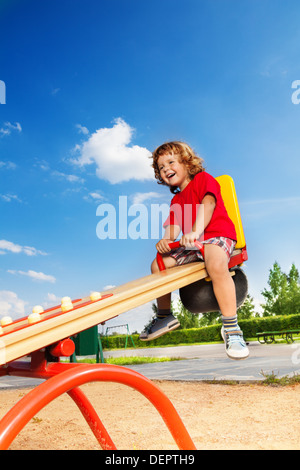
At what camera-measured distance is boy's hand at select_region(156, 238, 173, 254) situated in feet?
7.02

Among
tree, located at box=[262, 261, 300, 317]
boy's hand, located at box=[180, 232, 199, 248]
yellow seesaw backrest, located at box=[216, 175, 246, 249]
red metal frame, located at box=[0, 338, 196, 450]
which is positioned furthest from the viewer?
tree, located at box=[262, 261, 300, 317]

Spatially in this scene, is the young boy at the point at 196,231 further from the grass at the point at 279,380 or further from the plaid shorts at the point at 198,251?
the grass at the point at 279,380

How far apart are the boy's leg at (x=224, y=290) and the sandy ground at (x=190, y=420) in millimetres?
1751

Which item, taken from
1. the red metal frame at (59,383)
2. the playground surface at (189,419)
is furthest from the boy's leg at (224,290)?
the playground surface at (189,419)

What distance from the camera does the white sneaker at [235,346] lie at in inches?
74.5

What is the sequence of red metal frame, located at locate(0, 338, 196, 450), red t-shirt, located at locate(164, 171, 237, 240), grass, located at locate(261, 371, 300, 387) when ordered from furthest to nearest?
1. grass, located at locate(261, 371, 300, 387)
2. red t-shirt, located at locate(164, 171, 237, 240)
3. red metal frame, located at locate(0, 338, 196, 450)

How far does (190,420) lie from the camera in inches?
162

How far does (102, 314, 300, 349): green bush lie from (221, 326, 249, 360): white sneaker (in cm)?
1716

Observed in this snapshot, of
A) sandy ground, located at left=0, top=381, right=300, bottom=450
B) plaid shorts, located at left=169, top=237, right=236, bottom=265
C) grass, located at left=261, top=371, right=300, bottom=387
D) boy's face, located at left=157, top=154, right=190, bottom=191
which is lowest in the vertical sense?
sandy ground, located at left=0, top=381, right=300, bottom=450

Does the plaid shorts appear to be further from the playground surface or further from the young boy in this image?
the playground surface

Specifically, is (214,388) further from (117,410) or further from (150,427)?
(150,427)

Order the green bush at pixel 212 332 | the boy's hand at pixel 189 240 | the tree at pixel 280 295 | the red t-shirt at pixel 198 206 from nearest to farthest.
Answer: the boy's hand at pixel 189 240, the red t-shirt at pixel 198 206, the green bush at pixel 212 332, the tree at pixel 280 295

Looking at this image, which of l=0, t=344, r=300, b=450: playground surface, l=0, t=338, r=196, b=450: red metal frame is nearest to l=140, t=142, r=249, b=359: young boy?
l=0, t=338, r=196, b=450: red metal frame
